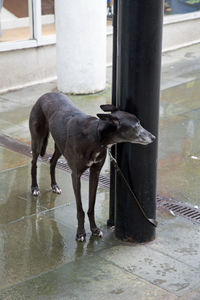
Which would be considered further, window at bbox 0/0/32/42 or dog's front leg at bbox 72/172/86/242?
window at bbox 0/0/32/42

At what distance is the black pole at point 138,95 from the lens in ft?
16.9

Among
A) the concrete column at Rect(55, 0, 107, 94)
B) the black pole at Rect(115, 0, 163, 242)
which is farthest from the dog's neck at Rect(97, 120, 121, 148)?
the concrete column at Rect(55, 0, 107, 94)

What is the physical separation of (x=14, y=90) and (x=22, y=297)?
22.2ft

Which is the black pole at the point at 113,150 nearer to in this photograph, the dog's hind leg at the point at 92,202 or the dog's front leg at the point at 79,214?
the dog's hind leg at the point at 92,202

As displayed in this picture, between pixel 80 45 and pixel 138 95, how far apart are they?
17.4 feet

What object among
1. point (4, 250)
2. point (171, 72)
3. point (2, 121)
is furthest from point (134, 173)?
point (171, 72)

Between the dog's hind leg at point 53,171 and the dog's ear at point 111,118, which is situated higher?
the dog's ear at point 111,118

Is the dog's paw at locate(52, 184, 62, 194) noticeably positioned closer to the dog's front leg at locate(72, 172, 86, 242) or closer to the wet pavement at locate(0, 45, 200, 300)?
the wet pavement at locate(0, 45, 200, 300)

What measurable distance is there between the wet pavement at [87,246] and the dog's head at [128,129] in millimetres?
1189

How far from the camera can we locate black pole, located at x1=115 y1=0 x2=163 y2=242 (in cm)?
515

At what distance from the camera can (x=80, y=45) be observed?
10344mm

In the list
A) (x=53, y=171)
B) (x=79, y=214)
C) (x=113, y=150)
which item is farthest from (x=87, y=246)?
(x=53, y=171)

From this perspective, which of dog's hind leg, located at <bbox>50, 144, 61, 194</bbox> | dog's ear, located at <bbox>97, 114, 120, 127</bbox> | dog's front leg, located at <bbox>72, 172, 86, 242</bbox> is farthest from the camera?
dog's hind leg, located at <bbox>50, 144, 61, 194</bbox>

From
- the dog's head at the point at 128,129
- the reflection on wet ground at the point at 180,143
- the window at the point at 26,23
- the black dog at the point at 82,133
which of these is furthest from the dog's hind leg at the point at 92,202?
the window at the point at 26,23
